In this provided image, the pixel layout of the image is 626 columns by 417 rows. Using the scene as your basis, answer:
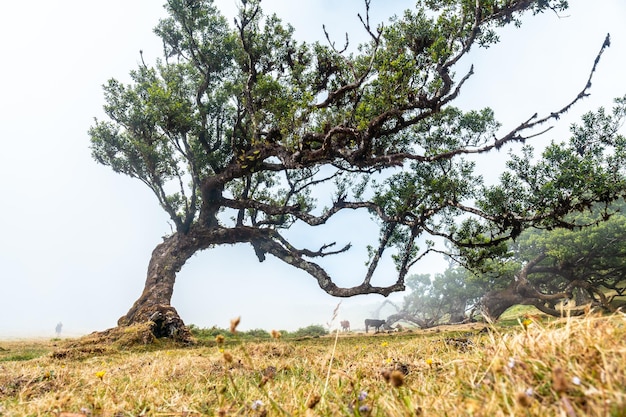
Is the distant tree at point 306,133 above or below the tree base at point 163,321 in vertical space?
above

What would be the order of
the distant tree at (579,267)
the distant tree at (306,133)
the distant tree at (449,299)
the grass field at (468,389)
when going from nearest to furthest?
the grass field at (468,389) < the distant tree at (306,133) < the distant tree at (579,267) < the distant tree at (449,299)

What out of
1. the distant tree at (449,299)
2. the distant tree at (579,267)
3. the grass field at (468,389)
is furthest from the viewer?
the distant tree at (449,299)

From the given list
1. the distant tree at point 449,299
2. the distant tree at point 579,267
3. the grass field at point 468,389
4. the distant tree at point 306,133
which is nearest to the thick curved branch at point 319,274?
the distant tree at point 306,133

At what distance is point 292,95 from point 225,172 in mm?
5109

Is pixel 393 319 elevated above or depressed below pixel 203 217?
below

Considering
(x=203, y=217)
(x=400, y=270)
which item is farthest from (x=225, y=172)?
(x=400, y=270)

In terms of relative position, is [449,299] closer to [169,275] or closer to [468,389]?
[169,275]

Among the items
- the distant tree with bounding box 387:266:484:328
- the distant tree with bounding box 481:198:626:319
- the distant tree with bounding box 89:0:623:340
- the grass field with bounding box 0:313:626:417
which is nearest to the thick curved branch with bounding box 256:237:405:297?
the distant tree with bounding box 89:0:623:340

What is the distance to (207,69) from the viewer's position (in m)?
15.3

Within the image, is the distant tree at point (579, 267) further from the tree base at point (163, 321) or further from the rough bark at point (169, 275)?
the tree base at point (163, 321)

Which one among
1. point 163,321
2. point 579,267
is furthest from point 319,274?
point 579,267

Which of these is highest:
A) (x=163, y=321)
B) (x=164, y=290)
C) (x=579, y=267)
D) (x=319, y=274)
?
(x=579, y=267)

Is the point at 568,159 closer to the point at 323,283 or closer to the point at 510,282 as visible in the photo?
the point at 323,283

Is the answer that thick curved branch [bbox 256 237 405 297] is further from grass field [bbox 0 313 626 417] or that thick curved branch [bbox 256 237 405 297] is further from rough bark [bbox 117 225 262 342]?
grass field [bbox 0 313 626 417]
